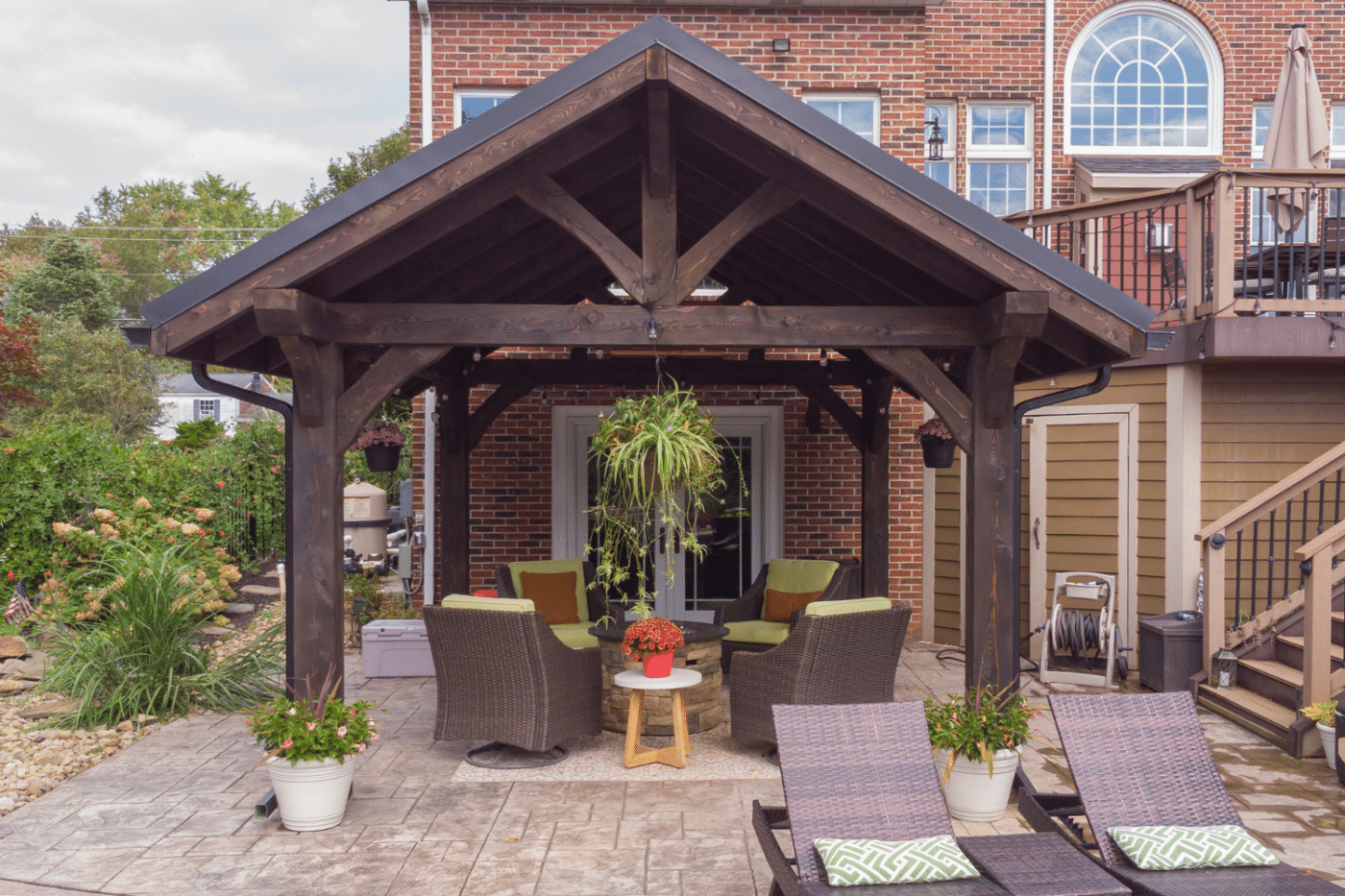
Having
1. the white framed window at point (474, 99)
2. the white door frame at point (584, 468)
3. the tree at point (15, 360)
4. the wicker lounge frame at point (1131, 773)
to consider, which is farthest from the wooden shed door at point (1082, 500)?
the tree at point (15, 360)

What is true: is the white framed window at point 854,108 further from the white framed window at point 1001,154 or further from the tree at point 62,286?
the tree at point 62,286

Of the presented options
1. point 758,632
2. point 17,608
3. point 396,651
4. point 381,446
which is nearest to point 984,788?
point 758,632

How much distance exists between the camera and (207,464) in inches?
421

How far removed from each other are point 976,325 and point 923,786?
2.00 meters

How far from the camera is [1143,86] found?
995 centimetres

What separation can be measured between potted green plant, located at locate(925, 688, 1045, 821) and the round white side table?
133 centimetres

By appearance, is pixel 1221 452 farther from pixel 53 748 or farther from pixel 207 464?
pixel 207 464

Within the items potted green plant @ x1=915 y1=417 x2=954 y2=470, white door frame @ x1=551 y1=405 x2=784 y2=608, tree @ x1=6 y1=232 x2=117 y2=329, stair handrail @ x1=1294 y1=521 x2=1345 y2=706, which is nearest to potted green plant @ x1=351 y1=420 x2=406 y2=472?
white door frame @ x1=551 y1=405 x2=784 y2=608

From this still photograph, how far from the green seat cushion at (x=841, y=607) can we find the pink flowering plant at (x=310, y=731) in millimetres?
2125

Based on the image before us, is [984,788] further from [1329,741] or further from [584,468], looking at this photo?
[584,468]

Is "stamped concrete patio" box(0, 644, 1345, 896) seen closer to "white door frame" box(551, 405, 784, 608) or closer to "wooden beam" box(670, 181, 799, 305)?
"wooden beam" box(670, 181, 799, 305)

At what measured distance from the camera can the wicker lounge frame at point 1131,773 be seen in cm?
326

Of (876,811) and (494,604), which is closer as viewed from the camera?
(876,811)

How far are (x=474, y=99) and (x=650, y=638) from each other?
5.91 metres
